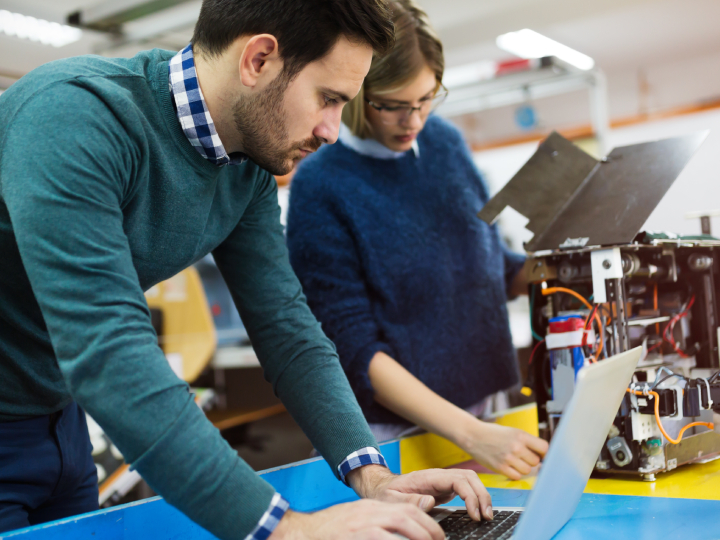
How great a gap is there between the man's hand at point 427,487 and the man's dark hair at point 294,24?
0.56 meters

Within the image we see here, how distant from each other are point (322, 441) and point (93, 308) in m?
0.44

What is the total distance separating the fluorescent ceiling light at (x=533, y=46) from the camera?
15.9ft

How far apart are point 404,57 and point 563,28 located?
427 centimetres

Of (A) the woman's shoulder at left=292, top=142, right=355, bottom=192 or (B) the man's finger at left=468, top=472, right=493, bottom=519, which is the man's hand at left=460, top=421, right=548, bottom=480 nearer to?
(B) the man's finger at left=468, top=472, right=493, bottom=519

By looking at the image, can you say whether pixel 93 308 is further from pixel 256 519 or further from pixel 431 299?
pixel 431 299

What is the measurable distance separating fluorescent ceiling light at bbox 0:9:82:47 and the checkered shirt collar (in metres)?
3.65

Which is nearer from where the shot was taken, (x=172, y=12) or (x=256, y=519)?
(x=256, y=519)

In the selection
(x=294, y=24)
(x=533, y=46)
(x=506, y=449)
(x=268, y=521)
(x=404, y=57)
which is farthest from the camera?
(x=533, y=46)

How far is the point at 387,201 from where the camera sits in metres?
1.36

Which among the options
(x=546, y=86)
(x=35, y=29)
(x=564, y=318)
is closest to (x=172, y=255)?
(x=564, y=318)

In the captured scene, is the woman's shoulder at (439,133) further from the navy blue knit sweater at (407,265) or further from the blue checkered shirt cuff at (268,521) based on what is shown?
the blue checkered shirt cuff at (268,521)

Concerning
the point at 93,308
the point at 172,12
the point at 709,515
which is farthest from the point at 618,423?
the point at 172,12

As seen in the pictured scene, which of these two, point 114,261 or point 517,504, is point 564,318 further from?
point 114,261

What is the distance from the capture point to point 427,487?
886 millimetres
